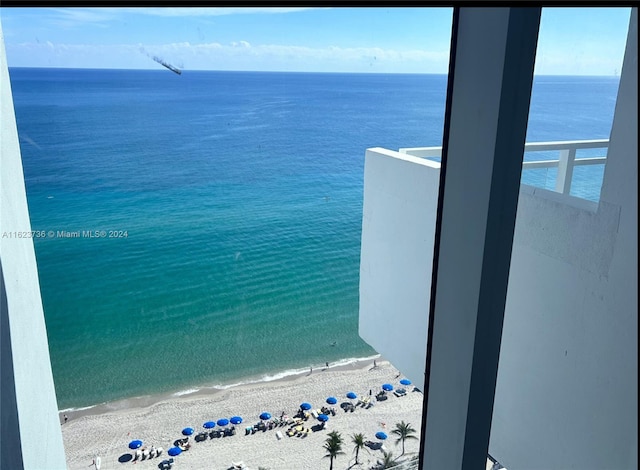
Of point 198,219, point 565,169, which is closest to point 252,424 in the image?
point 198,219

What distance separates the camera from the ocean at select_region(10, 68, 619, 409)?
11648 millimetres

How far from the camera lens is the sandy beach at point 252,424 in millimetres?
7773

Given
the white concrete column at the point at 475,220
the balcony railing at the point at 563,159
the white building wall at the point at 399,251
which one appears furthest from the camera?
the white building wall at the point at 399,251

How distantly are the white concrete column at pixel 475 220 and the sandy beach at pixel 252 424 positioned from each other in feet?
24.1

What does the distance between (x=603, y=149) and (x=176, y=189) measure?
49.7ft

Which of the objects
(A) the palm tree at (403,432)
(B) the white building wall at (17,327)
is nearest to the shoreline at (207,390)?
(A) the palm tree at (403,432)

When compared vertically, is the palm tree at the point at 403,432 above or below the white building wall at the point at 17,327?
below

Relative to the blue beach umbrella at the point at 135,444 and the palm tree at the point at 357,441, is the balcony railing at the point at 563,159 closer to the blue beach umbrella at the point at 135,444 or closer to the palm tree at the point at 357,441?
the palm tree at the point at 357,441

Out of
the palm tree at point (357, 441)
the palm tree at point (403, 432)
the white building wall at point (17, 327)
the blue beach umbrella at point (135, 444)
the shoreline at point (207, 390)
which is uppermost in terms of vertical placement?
the white building wall at point (17, 327)

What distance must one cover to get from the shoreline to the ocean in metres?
0.14

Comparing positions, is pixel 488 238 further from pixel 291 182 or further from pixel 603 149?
pixel 291 182

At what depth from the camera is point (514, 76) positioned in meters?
0.48

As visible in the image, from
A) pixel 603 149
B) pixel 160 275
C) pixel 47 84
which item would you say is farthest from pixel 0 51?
pixel 47 84

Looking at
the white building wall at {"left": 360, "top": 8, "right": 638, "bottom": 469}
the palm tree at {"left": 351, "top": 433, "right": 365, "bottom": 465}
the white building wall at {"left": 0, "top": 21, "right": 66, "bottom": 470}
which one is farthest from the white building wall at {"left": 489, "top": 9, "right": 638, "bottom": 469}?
the palm tree at {"left": 351, "top": 433, "right": 365, "bottom": 465}
